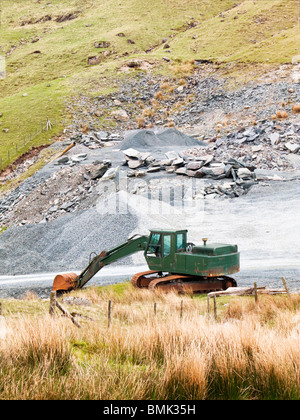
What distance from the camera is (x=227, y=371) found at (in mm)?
4961

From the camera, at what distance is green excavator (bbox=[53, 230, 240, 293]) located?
14.5 m

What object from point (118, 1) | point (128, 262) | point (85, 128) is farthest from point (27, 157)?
point (118, 1)

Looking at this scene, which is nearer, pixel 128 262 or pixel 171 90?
pixel 128 262

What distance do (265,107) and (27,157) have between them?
78.4ft

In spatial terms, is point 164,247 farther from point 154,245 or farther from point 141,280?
point 141,280

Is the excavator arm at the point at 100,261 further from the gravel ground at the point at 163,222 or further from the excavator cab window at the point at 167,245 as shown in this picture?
the gravel ground at the point at 163,222

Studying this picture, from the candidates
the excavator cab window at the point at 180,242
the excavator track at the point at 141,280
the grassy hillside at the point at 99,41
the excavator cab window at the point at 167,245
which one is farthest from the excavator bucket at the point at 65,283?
the grassy hillside at the point at 99,41

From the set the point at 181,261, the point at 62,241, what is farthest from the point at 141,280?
the point at 62,241

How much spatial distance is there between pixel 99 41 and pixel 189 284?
80331 mm

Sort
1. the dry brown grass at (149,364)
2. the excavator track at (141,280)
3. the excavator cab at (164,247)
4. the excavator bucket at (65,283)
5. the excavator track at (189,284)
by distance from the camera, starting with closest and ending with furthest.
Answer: the dry brown grass at (149,364), the excavator track at (189,284), the excavator cab at (164,247), the excavator track at (141,280), the excavator bucket at (65,283)

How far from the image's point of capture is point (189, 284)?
14828 mm

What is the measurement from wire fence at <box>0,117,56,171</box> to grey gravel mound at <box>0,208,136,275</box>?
63.2 feet

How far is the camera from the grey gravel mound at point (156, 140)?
42094 mm
